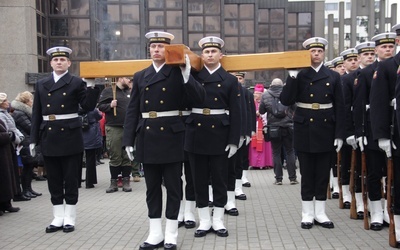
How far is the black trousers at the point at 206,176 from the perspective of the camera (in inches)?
238

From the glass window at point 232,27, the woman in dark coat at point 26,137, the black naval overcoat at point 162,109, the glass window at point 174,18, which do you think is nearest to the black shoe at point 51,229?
the black naval overcoat at point 162,109

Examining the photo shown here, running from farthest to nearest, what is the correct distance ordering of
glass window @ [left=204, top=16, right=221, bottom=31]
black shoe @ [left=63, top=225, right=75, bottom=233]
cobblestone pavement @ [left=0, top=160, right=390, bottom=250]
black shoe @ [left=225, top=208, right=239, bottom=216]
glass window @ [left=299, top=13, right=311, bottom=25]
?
glass window @ [left=299, top=13, right=311, bottom=25] < glass window @ [left=204, top=16, right=221, bottom=31] < black shoe @ [left=225, top=208, right=239, bottom=216] < black shoe @ [left=63, top=225, right=75, bottom=233] < cobblestone pavement @ [left=0, top=160, right=390, bottom=250]

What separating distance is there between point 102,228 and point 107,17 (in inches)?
463

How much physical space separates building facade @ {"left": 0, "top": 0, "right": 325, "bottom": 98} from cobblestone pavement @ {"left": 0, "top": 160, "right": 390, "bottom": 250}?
22.4ft

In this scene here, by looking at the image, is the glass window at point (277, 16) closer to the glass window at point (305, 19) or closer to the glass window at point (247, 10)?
the glass window at point (305, 19)

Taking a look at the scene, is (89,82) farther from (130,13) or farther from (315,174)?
(130,13)

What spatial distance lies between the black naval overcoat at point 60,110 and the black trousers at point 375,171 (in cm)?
343

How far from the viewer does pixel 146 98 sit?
5469 millimetres

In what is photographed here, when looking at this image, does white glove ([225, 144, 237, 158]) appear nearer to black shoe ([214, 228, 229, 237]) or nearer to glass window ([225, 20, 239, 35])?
black shoe ([214, 228, 229, 237])

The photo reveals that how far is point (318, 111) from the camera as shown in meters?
6.35

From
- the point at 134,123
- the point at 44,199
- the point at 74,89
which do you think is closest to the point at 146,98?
the point at 134,123

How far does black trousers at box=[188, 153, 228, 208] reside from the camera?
605 centimetres

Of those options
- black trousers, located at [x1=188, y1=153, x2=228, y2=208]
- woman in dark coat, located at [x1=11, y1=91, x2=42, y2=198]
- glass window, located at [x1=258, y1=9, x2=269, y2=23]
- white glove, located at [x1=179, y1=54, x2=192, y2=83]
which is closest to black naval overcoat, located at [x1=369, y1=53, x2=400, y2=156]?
black trousers, located at [x1=188, y1=153, x2=228, y2=208]

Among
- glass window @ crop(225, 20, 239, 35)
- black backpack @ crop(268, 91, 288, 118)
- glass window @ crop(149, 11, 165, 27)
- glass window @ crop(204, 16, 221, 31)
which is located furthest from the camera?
glass window @ crop(225, 20, 239, 35)
